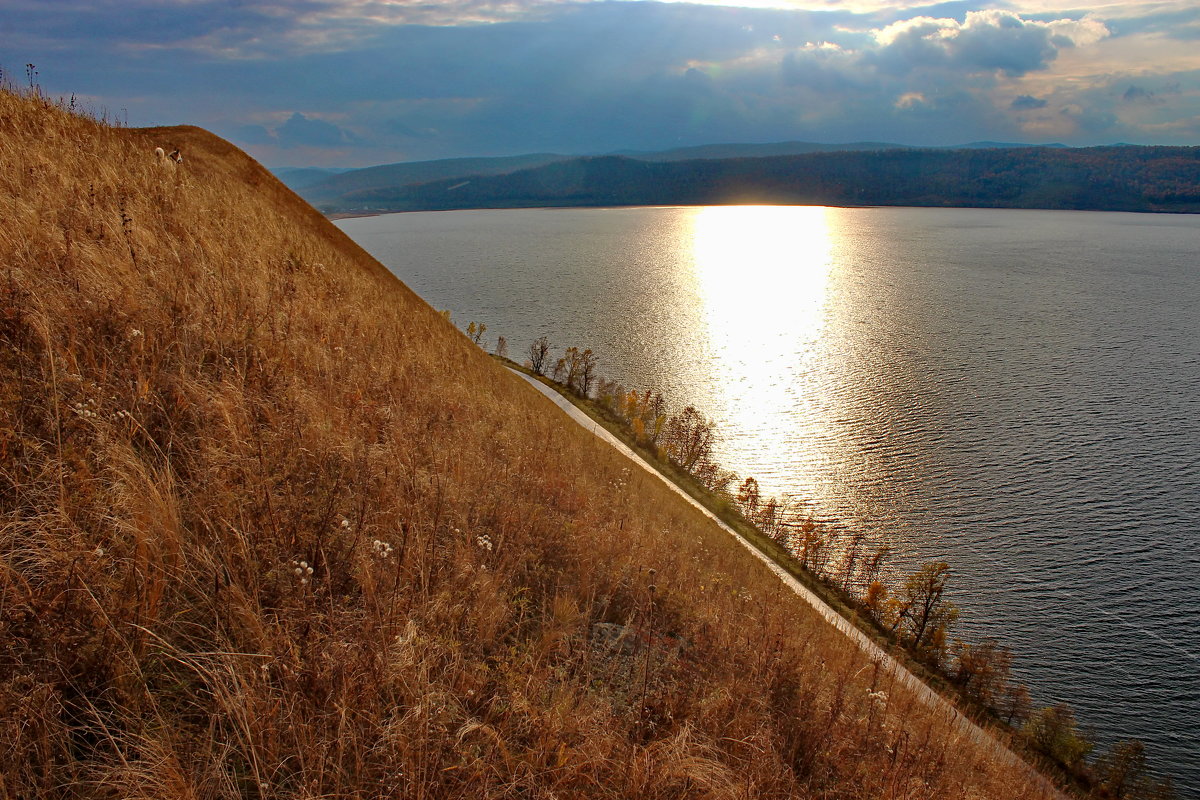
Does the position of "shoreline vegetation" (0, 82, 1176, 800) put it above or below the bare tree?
above

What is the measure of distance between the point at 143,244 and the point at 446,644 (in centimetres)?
661

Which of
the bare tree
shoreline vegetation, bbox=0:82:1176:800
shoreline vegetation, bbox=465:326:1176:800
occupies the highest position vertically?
shoreline vegetation, bbox=0:82:1176:800

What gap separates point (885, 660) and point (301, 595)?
598 inches

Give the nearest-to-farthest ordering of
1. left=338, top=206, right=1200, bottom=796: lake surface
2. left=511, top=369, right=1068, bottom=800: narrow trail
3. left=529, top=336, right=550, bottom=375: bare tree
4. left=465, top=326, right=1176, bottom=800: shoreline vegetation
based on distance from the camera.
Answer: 1. left=511, top=369, right=1068, bottom=800: narrow trail
2. left=465, top=326, right=1176, bottom=800: shoreline vegetation
3. left=338, top=206, right=1200, bottom=796: lake surface
4. left=529, top=336, right=550, bottom=375: bare tree

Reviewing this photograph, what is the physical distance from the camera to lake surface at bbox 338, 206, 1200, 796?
25734 millimetres

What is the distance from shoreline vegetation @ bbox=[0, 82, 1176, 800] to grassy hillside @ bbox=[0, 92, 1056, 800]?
2 cm

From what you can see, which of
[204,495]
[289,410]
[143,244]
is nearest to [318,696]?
[204,495]

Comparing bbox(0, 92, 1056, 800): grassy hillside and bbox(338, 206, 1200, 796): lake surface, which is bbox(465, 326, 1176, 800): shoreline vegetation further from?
bbox(0, 92, 1056, 800): grassy hillside

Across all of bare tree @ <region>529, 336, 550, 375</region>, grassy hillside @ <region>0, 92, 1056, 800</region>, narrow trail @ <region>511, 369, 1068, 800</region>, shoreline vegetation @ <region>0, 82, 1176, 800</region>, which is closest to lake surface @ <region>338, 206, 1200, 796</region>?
bare tree @ <region>529, 336, 550, 375</region>

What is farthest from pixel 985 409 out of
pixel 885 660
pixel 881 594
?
pixel 885 660

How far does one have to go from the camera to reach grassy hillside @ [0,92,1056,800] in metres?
3.33

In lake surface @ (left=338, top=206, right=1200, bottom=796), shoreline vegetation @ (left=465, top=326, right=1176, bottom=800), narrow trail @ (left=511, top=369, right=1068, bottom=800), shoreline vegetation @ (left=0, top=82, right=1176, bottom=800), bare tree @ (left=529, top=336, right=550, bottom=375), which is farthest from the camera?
bare tree @ (left=529, top=336, right=550, bottom=375)

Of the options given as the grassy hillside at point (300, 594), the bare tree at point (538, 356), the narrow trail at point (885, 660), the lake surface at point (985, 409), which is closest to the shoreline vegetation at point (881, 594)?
the narrow trail at point (885, 660)

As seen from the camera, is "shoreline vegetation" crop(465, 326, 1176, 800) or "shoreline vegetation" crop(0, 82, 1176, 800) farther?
"shoreline vegetation" crop(465, 326, 1176, 800)
